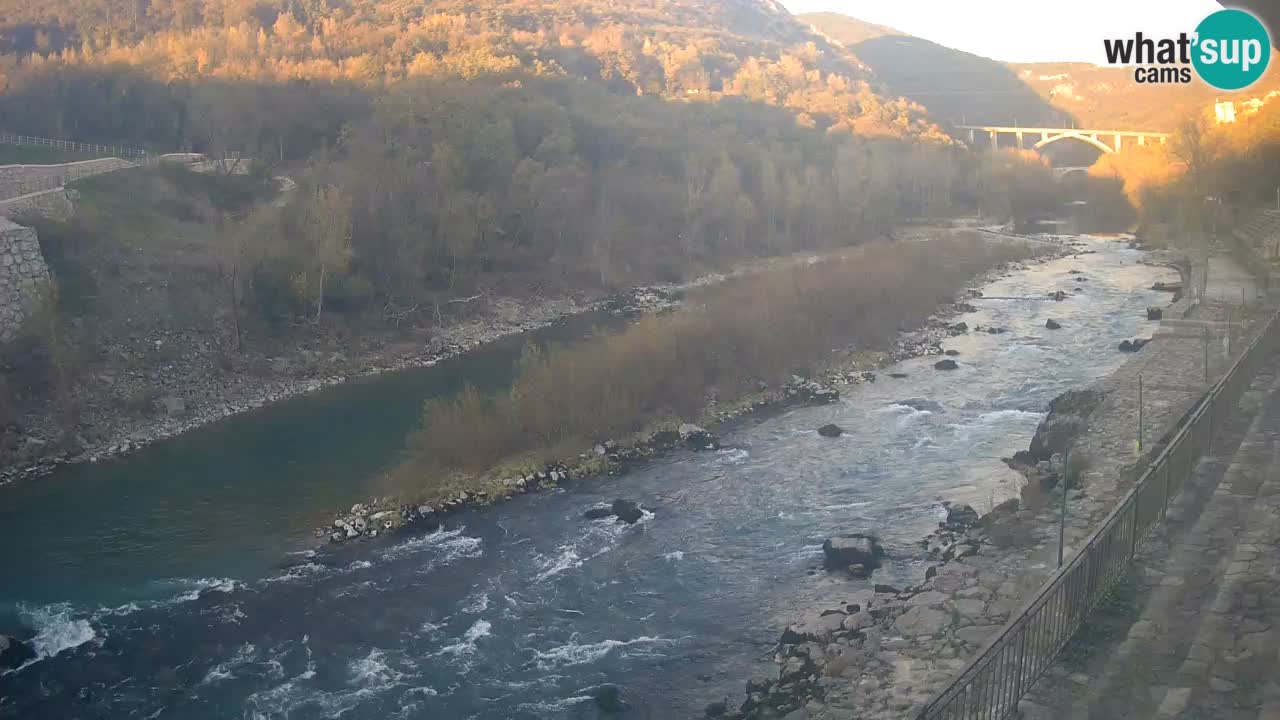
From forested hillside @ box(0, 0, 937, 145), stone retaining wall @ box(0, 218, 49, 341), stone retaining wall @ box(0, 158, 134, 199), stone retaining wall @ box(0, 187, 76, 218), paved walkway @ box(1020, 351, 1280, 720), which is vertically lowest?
paved walkway @ box(1020, 351, 1280, 720)

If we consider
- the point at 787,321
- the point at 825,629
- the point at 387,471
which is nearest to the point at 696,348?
A: the point at 787,321

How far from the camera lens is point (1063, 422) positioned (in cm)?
1678

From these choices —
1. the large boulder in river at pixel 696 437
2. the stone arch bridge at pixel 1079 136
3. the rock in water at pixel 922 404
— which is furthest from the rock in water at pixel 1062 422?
the stone arch bridge at pixel 1079 136

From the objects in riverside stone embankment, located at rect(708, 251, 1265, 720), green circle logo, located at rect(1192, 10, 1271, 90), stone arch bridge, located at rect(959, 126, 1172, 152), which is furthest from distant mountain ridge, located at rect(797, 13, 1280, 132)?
green circle logo, located at rect(1192, 10, 1271, 90)

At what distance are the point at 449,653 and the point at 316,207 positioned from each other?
18.8 metres

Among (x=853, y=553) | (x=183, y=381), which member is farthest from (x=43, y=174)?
(x=853, y=553)

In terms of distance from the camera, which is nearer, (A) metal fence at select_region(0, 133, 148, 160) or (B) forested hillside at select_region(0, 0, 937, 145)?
(A) metal fence at select_region(0, 133, 148, 160)

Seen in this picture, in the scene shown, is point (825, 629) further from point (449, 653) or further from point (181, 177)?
point (181, 177)

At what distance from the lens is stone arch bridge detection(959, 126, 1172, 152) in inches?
2507

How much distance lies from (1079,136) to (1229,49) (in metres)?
62.3

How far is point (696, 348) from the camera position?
70.5ft

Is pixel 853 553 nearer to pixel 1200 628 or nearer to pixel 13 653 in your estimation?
pixel 1200 628

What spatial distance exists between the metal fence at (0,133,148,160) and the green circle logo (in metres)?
31.8

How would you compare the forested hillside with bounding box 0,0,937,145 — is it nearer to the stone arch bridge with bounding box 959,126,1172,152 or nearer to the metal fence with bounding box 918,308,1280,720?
the stone arch bridge with bounding box 959,126,1172,152
